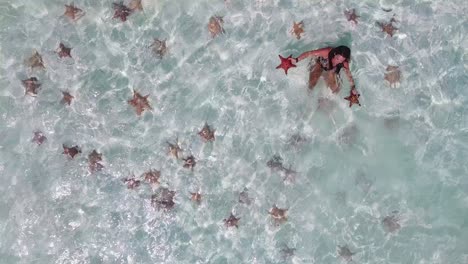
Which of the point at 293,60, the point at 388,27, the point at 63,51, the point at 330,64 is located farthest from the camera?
the point at 63,51

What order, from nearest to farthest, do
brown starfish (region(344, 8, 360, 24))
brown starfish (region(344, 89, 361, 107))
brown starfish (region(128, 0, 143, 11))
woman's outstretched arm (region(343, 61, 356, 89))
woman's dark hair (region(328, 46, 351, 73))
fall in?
woman's dark hair (region(328, 46, 351, 73))
woman's outstretched arm (region(343, 61, 356, 89))
brown starfish (region(344, 89, 361, 107))
brown starfish (region(344, 8, 360, 24))
brown starfish (region(128, 0, 143, 11))

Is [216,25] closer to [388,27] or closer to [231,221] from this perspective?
[388,27]

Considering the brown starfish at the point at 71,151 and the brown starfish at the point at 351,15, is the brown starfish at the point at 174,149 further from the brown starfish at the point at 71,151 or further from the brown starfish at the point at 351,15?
the brown starfish at the point at 351,15

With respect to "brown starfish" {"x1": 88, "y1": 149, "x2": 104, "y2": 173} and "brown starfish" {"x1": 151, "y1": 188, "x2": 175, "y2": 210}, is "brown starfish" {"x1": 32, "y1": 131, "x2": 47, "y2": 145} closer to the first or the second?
"brown starfish" {"x1": 88, "y1": 149, "x2": 104, "y2": 173}

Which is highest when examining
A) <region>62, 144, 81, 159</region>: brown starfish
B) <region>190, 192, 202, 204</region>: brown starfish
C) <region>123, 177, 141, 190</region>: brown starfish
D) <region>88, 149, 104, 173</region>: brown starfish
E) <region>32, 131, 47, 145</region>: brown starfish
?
<region>32, 131, 47, 145</region>: brown starfish

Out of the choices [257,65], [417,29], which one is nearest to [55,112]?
[257,65]

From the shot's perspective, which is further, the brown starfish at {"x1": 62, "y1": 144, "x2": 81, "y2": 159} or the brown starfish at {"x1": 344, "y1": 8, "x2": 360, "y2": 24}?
the brown starfish at {"x1": 62, "y1": 144, "x2": 81, "y2": 159}

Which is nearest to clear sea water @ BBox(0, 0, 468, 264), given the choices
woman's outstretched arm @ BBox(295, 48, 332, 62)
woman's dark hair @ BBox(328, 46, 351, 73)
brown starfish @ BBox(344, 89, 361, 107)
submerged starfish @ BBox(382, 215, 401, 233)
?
submerged starfish @ BBox(382, 215, 401, 233)

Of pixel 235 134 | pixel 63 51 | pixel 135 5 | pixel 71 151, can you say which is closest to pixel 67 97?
pixel 63 51
